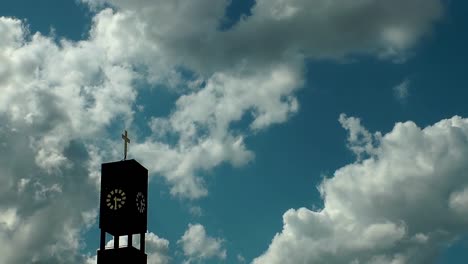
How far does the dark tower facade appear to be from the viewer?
62969mm

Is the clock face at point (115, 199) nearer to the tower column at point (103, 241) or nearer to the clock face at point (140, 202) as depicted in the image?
the clock face at point (140, 202)

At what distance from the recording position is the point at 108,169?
65.2 meters

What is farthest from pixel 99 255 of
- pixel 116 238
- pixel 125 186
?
pixel 125 186

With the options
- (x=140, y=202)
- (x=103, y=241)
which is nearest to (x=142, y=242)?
(x=103, y=241)

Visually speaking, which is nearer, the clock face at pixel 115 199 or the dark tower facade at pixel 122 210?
the dark tower facade at pixel 122 210

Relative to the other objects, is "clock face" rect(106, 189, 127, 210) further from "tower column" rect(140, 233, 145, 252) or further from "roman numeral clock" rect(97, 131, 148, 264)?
"tower column" rect(140, 233, 145, 252)

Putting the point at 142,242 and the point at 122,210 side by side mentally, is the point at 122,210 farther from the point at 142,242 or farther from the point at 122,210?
the point at 142,242

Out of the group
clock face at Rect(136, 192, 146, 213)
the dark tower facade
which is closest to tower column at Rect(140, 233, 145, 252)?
the dark tower facade

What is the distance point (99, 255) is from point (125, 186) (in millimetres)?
6055

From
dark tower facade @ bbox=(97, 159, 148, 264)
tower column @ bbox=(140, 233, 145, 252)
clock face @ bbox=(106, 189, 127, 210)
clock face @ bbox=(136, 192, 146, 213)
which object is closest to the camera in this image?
dark tower facade @ bbox=(97, 159, 148, 264)

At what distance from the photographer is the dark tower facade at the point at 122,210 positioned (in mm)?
62969

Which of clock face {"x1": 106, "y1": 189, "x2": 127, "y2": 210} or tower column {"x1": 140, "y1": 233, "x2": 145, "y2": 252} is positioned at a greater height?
clock face {"x1": 106, "y1": 189, "x2": 127, "y2": 210}

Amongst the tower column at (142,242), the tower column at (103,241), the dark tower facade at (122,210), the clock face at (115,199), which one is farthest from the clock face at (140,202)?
the tower column at (103,241)

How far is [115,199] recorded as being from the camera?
63844 millimetres
